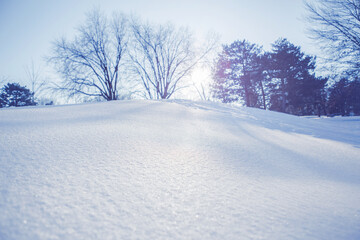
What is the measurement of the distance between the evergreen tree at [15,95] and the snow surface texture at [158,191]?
74.6 feet

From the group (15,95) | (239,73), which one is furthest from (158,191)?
(15,95)

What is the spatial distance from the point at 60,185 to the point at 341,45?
37.4ft

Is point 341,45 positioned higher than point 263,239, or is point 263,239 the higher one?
point 341,45

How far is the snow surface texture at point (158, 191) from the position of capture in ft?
1.87

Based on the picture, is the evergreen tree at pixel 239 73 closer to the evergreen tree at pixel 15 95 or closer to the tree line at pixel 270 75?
the tree line at pixel 270 75

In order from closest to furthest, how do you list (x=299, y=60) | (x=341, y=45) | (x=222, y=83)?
1. (x=341, y=45)
2. (x=299, y=60)
3. (x=222, y=83)

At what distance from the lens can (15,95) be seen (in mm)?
18078

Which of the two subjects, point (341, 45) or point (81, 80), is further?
point (81, 80)

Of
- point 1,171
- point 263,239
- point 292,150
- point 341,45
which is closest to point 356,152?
point 292,150

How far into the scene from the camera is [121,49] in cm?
1348

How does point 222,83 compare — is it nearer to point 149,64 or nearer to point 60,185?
point 149,64

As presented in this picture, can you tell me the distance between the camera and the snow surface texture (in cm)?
57

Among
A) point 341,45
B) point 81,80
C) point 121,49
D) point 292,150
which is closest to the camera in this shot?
point 292,150

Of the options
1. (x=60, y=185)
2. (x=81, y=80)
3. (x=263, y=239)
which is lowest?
(x=263, y=239)
